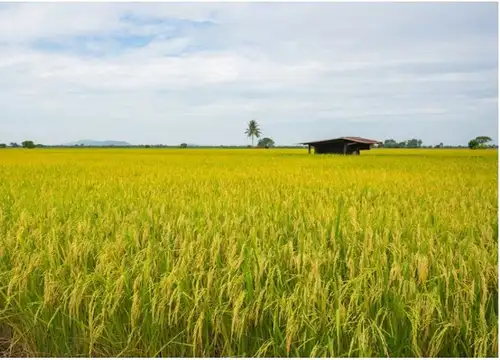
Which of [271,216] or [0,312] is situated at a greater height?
[271,216]

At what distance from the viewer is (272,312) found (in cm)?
247

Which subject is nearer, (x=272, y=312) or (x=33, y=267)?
(x=272, y=312)

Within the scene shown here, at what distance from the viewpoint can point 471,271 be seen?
9.87ft

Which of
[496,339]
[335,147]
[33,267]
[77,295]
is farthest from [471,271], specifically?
[335,147]

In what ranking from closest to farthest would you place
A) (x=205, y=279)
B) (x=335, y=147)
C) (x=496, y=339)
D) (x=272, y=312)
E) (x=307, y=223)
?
(x=496, y=339), (x=272, y=312), (x=205, y=279), (x=307, y=223), (x=335, y=147)

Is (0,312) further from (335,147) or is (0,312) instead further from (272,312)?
(335,147)

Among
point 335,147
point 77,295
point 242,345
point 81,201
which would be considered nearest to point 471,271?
point 242,345

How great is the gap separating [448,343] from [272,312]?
1.04m

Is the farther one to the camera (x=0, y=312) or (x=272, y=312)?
(x=0, y=312)

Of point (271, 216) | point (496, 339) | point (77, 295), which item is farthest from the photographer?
point (271, 216)

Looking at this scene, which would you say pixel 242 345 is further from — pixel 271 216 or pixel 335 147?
pixel 335 147

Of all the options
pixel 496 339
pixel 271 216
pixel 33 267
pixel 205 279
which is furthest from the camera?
pixel 271 216

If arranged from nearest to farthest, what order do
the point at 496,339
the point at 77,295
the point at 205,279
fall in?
1. the point at 496,339
2. the point at 77,295
3. the point at 205,279

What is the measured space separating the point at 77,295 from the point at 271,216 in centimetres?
265
